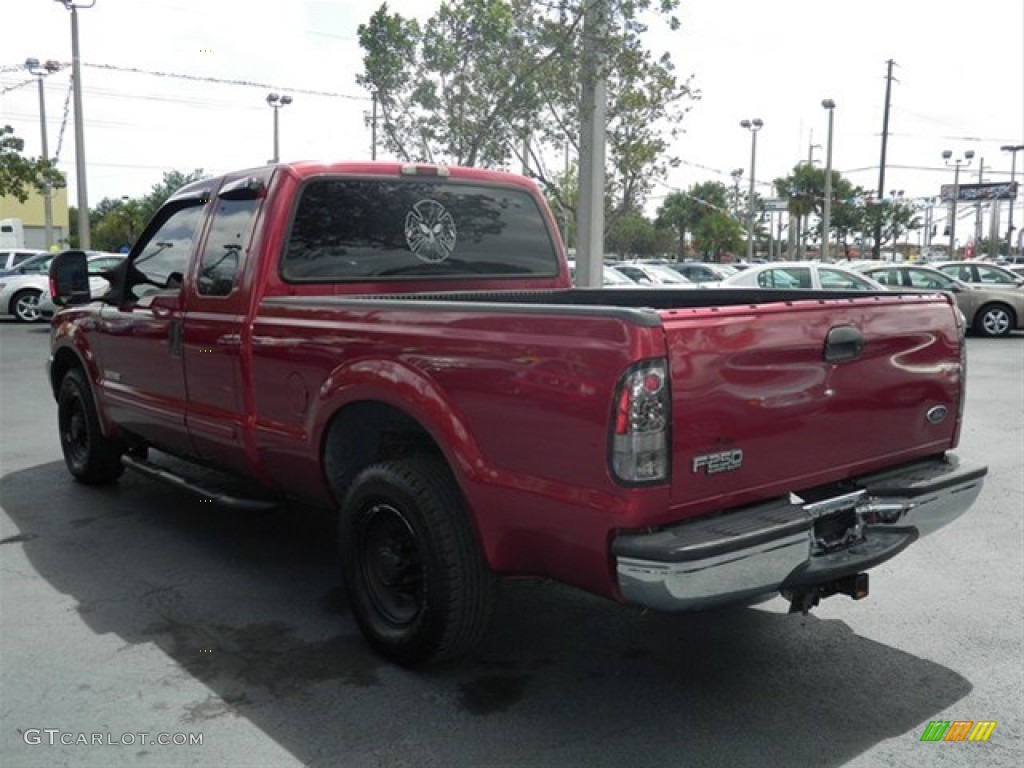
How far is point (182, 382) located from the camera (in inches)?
198

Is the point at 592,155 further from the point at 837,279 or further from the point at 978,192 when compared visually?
the point at 978,192

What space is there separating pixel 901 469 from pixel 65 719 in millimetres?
3238

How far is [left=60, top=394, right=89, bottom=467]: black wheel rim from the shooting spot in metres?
6.63

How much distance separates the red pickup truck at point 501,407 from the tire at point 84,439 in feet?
3.71

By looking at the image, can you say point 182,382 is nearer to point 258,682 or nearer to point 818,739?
point 258,682

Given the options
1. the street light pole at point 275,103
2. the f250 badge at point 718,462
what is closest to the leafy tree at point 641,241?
the street light pole at point 275,103

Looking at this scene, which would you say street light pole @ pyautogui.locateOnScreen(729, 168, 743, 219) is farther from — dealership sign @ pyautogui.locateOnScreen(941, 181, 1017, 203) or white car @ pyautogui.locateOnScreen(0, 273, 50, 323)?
white car @ pyautogui.locateOnScreen(0, 273, 50, 323)

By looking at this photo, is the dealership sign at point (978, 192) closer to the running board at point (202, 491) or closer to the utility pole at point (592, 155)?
the utility pole at point (592, 155)

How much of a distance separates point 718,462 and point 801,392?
0.46 metres

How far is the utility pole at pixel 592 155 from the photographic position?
12891mm

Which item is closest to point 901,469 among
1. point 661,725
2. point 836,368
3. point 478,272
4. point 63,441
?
point 836,368

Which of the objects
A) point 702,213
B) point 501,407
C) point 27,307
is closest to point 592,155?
point 501,407

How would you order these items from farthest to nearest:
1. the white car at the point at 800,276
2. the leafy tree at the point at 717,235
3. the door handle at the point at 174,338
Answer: the leafy tree at the point at 717,235 < the white car at the point at 800,276 < the door handle at the point at 174,338

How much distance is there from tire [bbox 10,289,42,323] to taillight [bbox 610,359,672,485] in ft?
71.9
